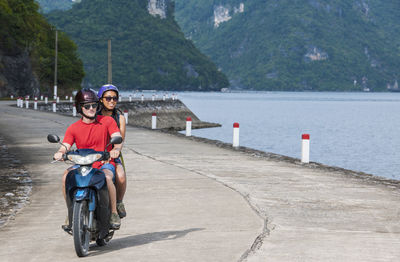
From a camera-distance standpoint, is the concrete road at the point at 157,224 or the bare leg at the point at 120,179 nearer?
the concrete road at the point at 157,224

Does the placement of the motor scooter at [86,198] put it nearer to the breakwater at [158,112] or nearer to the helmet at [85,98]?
the helmet at [85,98]

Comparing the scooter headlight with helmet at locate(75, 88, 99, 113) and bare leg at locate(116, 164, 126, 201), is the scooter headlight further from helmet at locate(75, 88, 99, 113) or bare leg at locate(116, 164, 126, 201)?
helmet at locate(75, 88, 99, 113)

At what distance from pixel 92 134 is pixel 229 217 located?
275cm

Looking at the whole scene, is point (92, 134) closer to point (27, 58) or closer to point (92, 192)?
point (92, 192)

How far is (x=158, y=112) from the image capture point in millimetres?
73938

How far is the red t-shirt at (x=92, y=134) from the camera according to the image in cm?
702

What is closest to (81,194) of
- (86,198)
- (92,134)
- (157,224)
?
(86,198)

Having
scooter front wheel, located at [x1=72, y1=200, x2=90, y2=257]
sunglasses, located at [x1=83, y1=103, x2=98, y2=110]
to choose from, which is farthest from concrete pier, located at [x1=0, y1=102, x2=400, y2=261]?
sunglasses, located at [x1=83, y1=103, x2=98, y2=110]

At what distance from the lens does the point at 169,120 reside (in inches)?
2931

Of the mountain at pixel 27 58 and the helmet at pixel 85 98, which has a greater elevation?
the mountain at pixel 27 58

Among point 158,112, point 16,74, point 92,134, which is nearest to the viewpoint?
point 92,134

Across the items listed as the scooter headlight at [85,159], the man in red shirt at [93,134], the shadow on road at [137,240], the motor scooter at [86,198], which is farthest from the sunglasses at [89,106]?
the shadow on road at [137,240]

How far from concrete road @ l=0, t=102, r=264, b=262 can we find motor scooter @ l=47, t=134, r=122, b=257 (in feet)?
0.86

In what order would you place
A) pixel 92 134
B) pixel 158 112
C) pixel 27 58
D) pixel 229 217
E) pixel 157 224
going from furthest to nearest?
pixel 27 58, pixel 158 112, pixel 229 217, pixel 157 224, pixel 92 134
